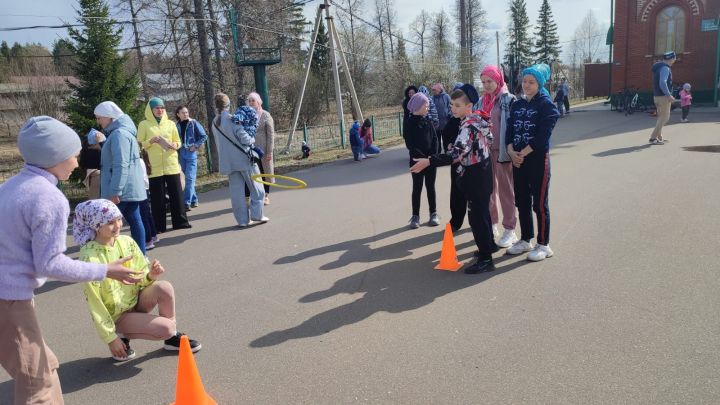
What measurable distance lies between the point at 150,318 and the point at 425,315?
7.20 feet

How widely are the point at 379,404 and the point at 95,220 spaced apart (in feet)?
7.35

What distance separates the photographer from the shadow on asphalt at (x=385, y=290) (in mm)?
4336

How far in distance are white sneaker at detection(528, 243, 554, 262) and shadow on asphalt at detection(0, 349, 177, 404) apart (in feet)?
12.0

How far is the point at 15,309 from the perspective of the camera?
262cm

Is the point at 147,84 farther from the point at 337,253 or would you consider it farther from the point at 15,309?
the point at 15,309

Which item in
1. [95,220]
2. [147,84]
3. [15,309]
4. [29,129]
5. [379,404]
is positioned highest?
[147,84]

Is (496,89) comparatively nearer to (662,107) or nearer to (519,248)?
(519,248)

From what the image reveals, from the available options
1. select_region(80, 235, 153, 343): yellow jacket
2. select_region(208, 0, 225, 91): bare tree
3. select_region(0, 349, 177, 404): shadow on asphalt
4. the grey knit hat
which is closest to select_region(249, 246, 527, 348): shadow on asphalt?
select_region(0, 349, 177, 404): shadow on asphalt

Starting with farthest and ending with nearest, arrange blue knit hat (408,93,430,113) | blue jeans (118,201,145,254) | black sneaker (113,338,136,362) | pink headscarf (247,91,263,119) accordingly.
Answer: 1. pink headscarf (247,91,263,119)
2. blue knit hat (408,93,430,113)
3. blue jeans (118,201,145,254)
4. black sneaker (113,338,136,362)

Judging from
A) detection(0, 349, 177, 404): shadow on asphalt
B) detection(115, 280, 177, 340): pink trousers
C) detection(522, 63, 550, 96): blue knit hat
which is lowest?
detection(0, 349, 177, 404): shadow on asphalt

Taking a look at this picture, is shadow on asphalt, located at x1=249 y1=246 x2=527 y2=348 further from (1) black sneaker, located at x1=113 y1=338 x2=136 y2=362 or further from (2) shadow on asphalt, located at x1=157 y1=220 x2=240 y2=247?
(2) shadow on asphalt, located at x1=157 y1=220 x2=240 y2=247

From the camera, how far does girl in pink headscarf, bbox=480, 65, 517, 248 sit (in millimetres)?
5852

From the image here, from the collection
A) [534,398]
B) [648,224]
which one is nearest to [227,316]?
[534,398]

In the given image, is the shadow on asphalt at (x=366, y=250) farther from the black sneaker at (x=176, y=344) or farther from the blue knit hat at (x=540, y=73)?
the blue knit hat at (x=540, y=73)
